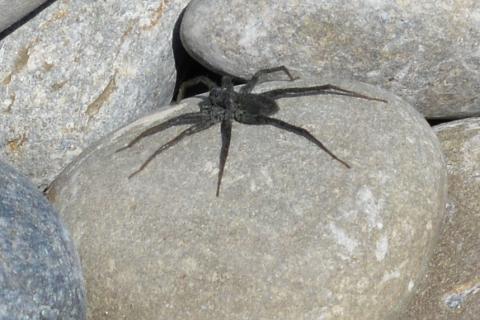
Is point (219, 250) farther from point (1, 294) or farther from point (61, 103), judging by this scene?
point (61, 103)

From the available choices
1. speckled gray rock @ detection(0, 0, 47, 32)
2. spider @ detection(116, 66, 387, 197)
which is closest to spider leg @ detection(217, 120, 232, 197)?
spider @ detection(116, 66, 387, 197)

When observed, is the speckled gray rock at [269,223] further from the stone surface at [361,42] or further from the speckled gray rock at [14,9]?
the speckled gray rock at [14,9]

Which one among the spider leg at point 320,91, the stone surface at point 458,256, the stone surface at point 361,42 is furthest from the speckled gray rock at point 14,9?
the stone surface at point 458,256

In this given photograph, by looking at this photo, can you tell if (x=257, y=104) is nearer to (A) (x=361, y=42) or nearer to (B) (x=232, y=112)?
(B) (x=232, y=112)

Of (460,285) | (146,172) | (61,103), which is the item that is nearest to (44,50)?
(61,103)

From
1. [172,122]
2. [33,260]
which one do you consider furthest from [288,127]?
[33,260]

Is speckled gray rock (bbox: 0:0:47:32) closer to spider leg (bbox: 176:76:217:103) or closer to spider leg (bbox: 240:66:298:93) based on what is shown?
spider leg (bbox: 176:76:217:103)
